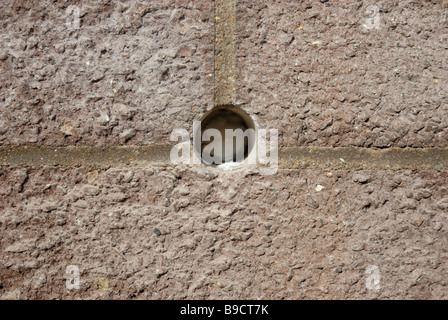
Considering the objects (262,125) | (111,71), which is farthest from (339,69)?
(111,71)

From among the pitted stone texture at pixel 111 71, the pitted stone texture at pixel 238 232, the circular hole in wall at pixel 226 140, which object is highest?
the pitted stone texture at pixel 111 71

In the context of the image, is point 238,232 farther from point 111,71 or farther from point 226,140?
point 111,71

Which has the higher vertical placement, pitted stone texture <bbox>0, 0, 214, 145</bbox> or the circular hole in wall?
pitted stone texture <bbox>0, 0, 214, 145</bbox>

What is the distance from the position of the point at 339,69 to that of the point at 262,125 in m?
0.09

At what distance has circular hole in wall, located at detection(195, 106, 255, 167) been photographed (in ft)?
1.21

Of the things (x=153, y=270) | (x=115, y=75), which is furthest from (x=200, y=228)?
(x=115, y=75)

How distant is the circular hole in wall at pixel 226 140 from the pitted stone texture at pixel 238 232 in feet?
0.08

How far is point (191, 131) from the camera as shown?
357mm

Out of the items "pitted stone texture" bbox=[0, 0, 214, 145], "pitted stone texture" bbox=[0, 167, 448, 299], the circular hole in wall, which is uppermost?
"pitted stone texture" bbox=[0, 0, 214, 145]

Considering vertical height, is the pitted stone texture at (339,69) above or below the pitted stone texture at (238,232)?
above

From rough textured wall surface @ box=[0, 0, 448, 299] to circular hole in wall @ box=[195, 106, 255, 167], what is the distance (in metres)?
0.02

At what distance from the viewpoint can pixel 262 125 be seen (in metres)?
0.36

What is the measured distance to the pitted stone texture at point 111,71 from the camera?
1.18 ft

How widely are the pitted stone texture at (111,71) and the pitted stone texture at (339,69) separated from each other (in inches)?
2.1
